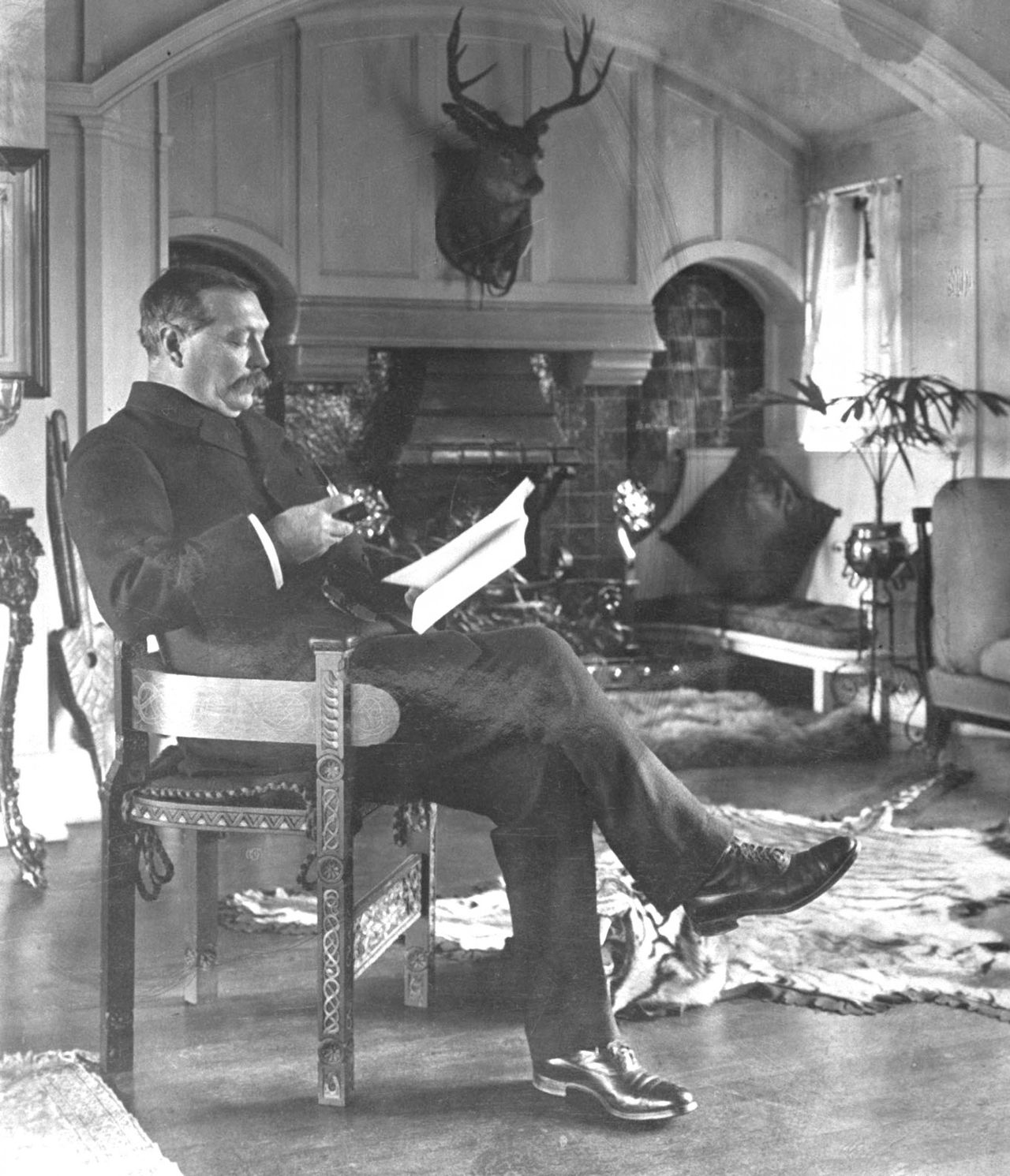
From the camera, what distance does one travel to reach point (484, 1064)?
2.17 metres

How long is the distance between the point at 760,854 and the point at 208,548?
876 millimetres

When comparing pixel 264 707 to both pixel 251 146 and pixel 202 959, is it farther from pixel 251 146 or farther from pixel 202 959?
pixel 251 146

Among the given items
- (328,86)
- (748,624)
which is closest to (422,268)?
(328,86)

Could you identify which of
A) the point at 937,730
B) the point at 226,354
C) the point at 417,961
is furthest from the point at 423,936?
the point at 226,354

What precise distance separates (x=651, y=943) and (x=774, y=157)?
4.02ft

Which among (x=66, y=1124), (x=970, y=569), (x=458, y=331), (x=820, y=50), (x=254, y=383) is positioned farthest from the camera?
(x=970, y=569)

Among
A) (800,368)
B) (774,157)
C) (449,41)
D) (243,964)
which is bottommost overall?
(243,964)

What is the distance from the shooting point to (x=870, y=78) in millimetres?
2273

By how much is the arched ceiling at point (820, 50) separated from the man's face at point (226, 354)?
46 centimetres

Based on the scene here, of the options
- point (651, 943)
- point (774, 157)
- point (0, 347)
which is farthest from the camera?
point (651, 943)

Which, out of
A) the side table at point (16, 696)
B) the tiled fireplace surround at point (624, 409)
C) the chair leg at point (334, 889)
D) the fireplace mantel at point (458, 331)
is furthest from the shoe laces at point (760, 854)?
the side table at point (16, 696)

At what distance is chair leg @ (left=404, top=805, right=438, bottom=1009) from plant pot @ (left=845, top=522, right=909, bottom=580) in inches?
31.1

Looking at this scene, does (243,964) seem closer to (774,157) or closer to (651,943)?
(651,943)

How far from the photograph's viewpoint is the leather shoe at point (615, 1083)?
77.3 inches
